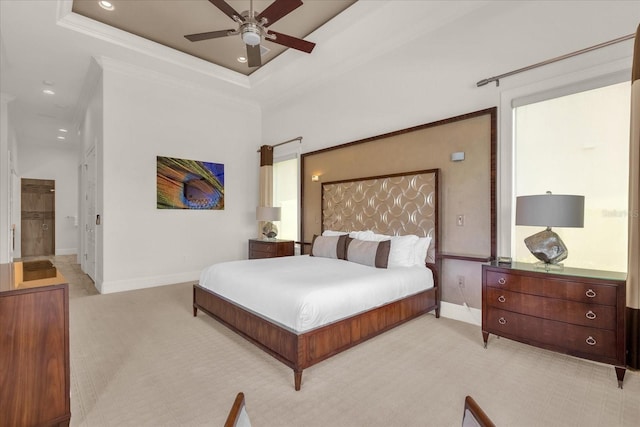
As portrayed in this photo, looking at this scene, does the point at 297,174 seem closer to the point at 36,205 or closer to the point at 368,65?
the point at 368,65

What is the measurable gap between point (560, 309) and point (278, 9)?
11.6 ft

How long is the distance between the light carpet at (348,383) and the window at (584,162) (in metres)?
1.01

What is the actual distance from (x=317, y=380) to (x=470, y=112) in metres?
3.22

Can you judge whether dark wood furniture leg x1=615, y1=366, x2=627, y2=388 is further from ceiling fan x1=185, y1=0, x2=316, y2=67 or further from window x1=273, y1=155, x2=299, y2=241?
window x1=273, y1=155, x2=299, y2=241

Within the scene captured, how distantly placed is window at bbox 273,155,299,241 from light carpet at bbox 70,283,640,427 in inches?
122

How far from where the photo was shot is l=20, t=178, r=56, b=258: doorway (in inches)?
360

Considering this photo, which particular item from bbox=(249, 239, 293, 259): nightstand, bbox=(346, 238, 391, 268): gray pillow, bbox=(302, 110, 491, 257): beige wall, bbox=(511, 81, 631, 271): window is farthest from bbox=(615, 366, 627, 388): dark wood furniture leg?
bbox=(249, 239, 293, 259): nightstand

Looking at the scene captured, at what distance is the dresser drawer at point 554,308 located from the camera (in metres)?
2.33

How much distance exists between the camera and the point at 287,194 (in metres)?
6.28

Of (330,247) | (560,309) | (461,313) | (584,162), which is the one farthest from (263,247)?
Answer: (584,162)

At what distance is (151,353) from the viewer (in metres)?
2.76

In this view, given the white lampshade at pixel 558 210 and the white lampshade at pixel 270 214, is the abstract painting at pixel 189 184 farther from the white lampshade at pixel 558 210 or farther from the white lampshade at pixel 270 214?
the white lampshade at pixel 558 210

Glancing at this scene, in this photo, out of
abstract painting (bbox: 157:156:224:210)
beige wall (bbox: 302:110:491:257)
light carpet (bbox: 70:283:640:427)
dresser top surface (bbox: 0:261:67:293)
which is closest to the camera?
dresser top surface (bbox: 0:261:67:293)

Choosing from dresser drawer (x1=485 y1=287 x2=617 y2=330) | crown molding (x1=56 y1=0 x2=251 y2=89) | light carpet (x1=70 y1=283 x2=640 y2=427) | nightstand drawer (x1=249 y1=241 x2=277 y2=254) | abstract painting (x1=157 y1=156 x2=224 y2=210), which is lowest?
light carpet (x1=70 y1=283 x2=640 y2=427)
